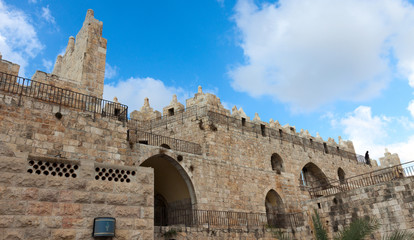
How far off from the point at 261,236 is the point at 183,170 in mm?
4672

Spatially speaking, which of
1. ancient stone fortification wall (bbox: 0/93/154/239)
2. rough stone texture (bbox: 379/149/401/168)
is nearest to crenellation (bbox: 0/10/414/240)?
ancient stone fortification wall (bbox: 0/93/154/239)

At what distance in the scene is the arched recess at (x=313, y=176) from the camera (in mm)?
22562

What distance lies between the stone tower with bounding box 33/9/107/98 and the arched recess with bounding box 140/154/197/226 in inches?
154

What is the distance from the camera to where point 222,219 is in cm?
1454

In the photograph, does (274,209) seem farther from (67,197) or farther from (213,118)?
(67,197)

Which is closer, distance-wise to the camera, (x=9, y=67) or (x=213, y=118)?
(x=9, y=67)

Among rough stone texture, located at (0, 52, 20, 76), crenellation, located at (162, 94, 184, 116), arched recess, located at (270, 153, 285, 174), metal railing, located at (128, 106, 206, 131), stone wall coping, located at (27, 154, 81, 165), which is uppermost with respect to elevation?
crenellation, located at (162, 94, 184, 116)

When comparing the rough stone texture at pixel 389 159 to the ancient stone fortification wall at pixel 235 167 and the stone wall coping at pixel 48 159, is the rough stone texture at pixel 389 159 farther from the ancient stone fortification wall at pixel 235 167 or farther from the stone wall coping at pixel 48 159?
the stone wall coping at pixel 48 159

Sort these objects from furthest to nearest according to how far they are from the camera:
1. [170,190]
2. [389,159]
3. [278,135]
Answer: [389,159] → [278,135] → [170,190]

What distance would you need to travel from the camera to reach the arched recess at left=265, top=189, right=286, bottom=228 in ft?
58.4

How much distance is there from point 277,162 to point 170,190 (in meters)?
7.55

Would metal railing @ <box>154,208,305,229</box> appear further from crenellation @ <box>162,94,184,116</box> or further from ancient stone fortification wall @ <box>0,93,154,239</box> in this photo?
ancient stone fortification wall @ <box>0,93,154,239</box>

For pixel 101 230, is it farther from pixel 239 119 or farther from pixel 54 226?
pixel 239 119

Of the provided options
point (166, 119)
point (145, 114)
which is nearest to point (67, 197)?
point (166, 119)
